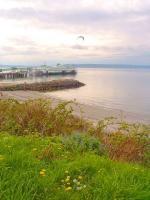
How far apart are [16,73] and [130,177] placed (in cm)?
10073

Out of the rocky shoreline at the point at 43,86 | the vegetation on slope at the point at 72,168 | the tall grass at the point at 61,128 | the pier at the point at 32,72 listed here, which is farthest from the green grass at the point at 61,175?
the pier at the point at 32,72

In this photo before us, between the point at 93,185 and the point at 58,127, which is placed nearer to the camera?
the point at 93,185

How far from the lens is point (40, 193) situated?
5.14m

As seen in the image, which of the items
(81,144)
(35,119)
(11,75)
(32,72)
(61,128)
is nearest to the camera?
(81,144)

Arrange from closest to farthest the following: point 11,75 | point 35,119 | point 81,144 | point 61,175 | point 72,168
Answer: point 61,175, point 72,168, point 81,144, point 35,119, point 11,75

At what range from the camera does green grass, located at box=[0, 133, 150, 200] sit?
5.14 meters

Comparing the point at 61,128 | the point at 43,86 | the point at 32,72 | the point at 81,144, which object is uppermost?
the point at 81,144

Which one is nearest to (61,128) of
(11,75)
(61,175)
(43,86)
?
(61,175)

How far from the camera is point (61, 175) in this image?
585 cm

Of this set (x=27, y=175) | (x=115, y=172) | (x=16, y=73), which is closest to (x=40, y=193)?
(x=27, y=175)

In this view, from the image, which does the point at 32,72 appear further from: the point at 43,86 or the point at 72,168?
the point at 72,168

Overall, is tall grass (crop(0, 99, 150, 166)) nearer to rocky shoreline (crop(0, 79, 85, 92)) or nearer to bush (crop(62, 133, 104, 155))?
bush (crop(62, 133, 104, 155))

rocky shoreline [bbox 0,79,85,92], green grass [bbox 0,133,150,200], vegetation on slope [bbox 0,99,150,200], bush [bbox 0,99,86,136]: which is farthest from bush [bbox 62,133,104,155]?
rocky shoreline [bbox 0,79,85,92]

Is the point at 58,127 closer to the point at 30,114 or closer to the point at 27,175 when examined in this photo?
the point at 30,114
